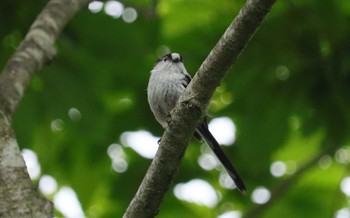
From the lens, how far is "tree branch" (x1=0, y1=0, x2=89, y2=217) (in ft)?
13.9

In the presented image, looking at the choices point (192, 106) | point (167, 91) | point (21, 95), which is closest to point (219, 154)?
point (167, 91)

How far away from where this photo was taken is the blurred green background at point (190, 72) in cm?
616

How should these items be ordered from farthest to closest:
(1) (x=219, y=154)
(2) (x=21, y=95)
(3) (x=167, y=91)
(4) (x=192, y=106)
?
(3) (x=167, y=91)
(1) (x=219, y=154)
(2) (x=21, y=95)
(4) (x=192, y=106)

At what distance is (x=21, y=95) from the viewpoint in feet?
16.9

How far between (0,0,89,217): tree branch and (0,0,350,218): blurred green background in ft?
1.53

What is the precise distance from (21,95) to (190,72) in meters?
1.55

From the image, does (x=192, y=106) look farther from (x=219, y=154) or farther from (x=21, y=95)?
(x=21, y=95)

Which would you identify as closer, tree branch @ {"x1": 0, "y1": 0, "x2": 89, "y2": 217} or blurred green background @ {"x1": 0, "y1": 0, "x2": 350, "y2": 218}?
tree branch @ {"x1": 0, "y1": 0, "x2": 89, "y2": 217}

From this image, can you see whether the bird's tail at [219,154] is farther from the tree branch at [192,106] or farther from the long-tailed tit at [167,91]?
the tree branch at [192,106]

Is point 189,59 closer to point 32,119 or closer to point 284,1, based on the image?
point 284,1

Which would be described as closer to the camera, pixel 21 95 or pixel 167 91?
pixel 21 95

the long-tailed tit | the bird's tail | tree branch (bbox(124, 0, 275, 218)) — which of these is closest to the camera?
tree branch (bbox(124, 0, 275, 218))

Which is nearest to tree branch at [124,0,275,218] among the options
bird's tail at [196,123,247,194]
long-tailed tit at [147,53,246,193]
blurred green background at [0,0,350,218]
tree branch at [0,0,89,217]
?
tree branch at [0,0,89,217]

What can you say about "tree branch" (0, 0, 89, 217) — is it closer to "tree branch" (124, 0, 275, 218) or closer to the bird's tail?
"tree branch" (124, 0, 275, 218)
